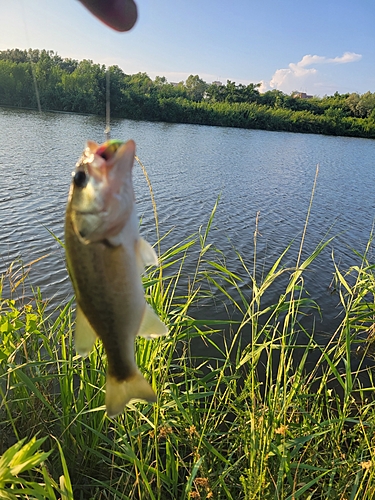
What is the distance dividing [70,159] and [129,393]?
20727 mm

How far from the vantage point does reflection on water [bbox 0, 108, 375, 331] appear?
11.1 metres

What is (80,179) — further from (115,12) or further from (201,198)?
(201,198)

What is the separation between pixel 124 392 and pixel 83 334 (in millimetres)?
304

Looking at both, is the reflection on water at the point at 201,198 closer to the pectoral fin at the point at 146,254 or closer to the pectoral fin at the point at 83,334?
the pectoral fin at the point at 83,334

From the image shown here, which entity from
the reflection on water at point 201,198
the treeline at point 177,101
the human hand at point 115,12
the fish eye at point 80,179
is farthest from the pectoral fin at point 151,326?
the treeline at point 177,101

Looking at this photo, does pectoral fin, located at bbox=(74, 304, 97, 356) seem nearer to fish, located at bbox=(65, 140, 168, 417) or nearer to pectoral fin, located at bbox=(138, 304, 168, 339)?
fish, located at bbox=(65, 140, 168, 417)

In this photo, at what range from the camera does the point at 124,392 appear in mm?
1547

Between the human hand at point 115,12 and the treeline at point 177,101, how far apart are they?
21676 mm

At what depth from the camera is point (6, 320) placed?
9.47 feet

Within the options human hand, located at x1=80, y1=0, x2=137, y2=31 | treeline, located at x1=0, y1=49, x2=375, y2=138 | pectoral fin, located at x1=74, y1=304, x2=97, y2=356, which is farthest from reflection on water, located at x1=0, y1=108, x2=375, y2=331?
treeline, located at x1=0, y1=49, x2=375, y2=138

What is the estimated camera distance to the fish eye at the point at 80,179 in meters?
1.22

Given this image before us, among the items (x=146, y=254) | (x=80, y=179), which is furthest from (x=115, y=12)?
(x=146, y=254)

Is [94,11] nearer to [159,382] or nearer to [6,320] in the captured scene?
[6,320]

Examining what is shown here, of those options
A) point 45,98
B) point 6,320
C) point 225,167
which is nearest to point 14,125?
point 45,98
